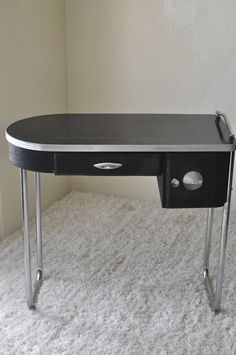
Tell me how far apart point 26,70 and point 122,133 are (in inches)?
34.2

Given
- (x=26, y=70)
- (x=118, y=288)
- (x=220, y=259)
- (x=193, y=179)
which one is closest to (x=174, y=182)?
(x=193, y=179)

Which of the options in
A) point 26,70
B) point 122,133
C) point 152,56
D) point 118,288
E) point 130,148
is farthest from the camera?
point 152,56

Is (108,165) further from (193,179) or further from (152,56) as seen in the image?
(152,56)

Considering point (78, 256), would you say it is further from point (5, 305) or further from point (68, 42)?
point (68, 42)

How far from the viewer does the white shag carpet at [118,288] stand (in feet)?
5.28

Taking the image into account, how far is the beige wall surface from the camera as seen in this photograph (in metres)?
2.16

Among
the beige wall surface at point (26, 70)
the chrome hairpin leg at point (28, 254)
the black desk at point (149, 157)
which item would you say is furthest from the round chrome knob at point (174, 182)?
the beige wall surface at point (26, 70)

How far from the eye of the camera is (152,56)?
2.49 metres

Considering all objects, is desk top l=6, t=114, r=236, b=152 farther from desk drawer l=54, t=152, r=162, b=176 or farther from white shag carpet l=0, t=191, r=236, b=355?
white shag carpet l=0, t=191, r=236, b=355

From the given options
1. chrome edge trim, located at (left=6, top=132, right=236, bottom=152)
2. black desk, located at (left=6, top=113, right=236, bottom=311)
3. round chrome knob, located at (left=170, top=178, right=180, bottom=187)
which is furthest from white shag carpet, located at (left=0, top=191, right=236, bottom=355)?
chrome edge trim, located at (left=6, top=132, right=236, bottom=152)

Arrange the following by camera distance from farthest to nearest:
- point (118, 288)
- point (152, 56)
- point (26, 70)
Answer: point (152, 56) → point (26, 70) → point (118, 288)

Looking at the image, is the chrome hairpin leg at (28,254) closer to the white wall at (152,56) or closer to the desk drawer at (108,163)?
the desk drawer at (108,163)

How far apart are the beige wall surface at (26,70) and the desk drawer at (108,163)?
29.1 inches

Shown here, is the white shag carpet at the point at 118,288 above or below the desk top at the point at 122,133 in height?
below
